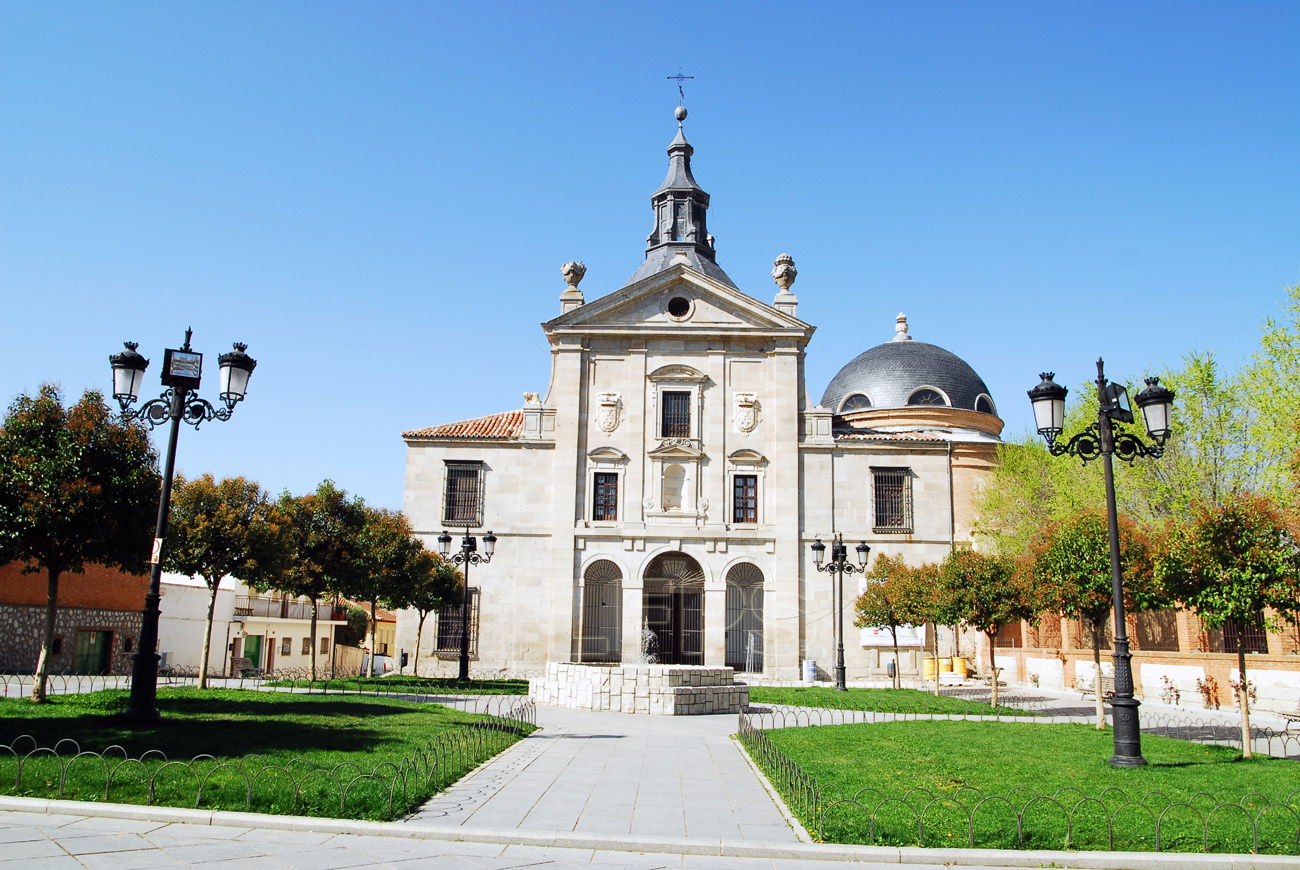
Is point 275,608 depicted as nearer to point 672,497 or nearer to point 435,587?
point 435,587

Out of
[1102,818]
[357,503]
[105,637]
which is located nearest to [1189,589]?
[1102,818]

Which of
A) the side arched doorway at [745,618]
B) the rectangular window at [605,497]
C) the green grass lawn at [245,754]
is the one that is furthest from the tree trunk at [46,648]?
the side arched doorway at [745,618]

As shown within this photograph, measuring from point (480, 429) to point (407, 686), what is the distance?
13.4m

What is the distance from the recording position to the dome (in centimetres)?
4906

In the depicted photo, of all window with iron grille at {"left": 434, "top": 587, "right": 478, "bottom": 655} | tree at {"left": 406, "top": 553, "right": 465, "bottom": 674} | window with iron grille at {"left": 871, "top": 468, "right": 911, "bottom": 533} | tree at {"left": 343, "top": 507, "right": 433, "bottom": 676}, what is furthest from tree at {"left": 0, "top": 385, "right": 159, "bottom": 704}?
window with iron grille at {"left": 871, "top": 468, "right": 911, "bottom": 533}

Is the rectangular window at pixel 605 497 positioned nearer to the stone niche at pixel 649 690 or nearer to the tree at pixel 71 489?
A: the stone niche at pixel 649 690

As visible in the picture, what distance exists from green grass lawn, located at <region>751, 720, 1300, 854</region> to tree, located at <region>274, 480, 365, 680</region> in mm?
15282

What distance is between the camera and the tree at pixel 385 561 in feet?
90.7

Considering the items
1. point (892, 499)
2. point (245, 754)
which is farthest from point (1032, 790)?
point (892, 499)

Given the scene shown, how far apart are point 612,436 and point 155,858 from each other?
30542 millimetres

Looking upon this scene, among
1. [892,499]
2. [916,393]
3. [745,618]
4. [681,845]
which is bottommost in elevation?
[681,845]

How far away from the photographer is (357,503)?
92.3 feet

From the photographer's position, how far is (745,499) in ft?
122

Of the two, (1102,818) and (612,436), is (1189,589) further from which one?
(612,436)
